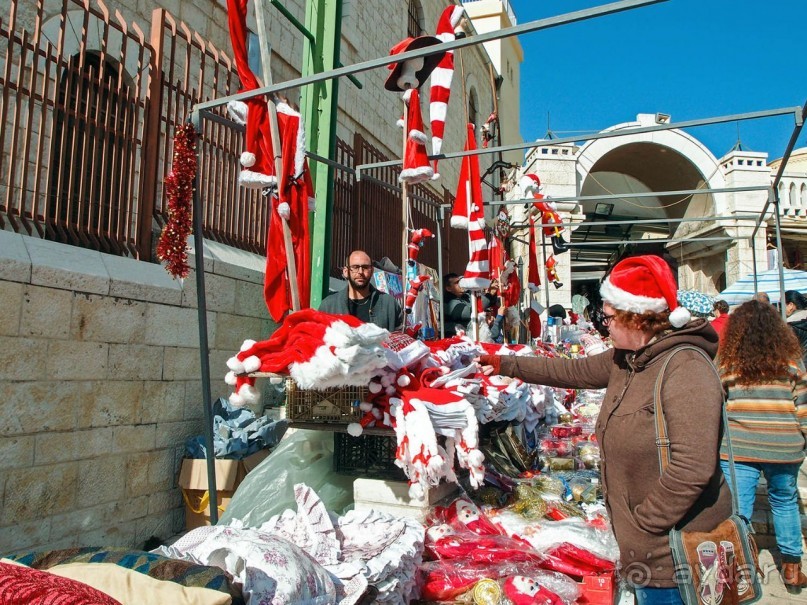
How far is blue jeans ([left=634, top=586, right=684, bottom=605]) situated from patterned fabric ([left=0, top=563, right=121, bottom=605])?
1684mm

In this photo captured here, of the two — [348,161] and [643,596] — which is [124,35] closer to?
[348,161]

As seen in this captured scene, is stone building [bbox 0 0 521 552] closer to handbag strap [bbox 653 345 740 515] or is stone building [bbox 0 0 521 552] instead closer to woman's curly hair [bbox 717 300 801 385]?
handbag strap [bbox 653 345 740 515]

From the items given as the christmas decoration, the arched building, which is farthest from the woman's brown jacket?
the arched building

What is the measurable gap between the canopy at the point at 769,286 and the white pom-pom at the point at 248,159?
728 cm

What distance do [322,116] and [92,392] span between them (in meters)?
3.42

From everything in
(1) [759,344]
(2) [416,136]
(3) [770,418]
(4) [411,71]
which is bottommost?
(3) [770,418]

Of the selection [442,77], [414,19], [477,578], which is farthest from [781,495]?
[414,19]

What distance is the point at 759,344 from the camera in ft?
12.1

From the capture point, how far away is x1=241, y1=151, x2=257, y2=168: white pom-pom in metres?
4.02

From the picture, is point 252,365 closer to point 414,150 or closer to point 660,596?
point 660,596

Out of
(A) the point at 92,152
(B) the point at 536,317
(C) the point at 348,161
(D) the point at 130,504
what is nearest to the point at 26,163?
(A) the point at 92,152

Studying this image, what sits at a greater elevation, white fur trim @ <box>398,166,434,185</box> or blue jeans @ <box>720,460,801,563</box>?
white fur trim @ <box>398,166,434,185</box>

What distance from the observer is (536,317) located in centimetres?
956

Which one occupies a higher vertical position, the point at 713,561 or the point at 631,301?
the point at 631,301
